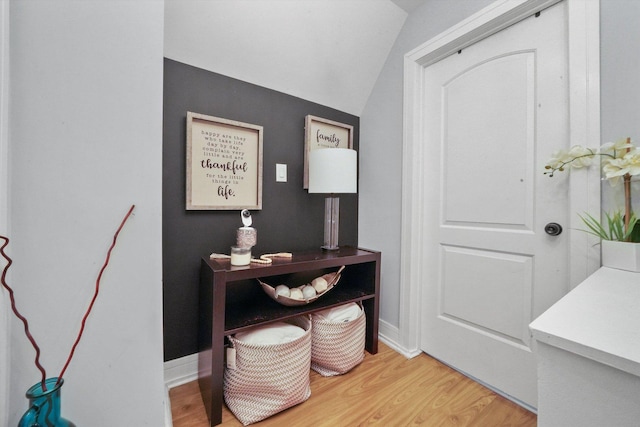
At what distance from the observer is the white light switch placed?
170 centimetres

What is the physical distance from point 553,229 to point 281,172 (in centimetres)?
146

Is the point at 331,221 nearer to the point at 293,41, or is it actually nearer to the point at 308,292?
the point at 308,292

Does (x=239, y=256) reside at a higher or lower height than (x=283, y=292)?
higher

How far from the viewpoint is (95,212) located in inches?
29.4

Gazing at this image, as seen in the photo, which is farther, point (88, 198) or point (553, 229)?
point (553, 229)

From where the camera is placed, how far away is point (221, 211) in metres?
1.52

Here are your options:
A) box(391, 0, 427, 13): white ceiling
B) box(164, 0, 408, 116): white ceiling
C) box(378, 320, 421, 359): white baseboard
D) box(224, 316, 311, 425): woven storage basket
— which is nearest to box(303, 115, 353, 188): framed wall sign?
box(164, 0, 408, 116): white ceiling

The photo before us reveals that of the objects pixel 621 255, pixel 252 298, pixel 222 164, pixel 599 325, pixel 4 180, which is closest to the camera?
pixel 599 325

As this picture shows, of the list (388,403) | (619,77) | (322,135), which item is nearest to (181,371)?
(388,403)

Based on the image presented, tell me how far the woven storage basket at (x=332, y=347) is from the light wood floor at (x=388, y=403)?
1.9 inches

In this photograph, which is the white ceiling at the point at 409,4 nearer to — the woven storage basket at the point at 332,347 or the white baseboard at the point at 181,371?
the woven storage basket at the point at 332,347

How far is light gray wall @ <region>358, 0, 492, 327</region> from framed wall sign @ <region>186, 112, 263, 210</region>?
860mm

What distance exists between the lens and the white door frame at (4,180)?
24.3 inches

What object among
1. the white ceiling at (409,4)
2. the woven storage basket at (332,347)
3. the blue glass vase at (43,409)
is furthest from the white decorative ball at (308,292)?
the white ceiling at (409,4)
